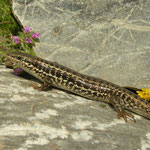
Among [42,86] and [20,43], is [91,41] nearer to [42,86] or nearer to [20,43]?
[42,86]

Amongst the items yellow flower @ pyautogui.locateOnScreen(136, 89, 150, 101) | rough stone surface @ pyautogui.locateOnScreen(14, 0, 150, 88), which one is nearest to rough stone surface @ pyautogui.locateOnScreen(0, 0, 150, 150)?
rough stone surface @ pyautogui.locateOnScreen(14, 0, 150, 88)

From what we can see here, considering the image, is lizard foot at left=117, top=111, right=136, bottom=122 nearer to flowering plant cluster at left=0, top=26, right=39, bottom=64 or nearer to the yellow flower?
the yellow flower

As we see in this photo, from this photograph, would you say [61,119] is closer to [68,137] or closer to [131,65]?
[68,137]

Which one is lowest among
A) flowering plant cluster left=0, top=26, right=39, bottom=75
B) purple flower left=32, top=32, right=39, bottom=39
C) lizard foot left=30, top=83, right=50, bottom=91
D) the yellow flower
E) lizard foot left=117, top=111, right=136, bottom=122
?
lizard foot left=117, top=111, right=136, bottom=122

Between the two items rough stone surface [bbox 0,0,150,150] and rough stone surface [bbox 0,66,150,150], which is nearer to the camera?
rough stone surface [bbox 0,66,150,150]

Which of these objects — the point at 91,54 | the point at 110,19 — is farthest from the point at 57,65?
the point at 110,19
